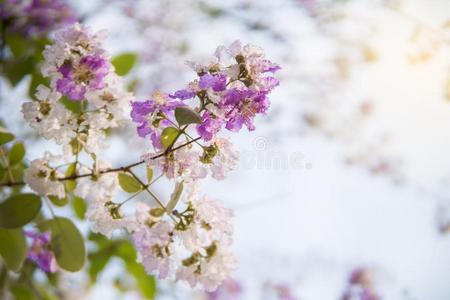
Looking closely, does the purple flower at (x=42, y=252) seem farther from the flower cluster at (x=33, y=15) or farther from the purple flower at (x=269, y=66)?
the flower cluster at (x=33, y=15)

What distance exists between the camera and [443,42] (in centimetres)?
200

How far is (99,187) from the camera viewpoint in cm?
105

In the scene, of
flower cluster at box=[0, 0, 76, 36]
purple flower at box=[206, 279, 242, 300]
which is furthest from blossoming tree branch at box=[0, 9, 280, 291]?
purple flower at box=[206, 279, 242, 300]

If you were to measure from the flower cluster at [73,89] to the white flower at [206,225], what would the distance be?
9.8 inches

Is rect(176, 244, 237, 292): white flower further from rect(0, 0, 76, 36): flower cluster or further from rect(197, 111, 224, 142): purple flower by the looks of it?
rect(0, 0, 76, 36): flower cluster

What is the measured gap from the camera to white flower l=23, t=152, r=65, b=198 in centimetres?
103

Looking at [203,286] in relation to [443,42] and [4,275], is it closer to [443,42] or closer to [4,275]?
[4,275]

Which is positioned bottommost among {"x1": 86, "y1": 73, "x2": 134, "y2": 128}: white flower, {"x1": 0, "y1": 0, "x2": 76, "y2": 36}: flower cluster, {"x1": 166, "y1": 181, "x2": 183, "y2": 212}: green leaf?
{"x1": 0, "y1": 0, "x2": 76, "y2": 36}: flower cluster

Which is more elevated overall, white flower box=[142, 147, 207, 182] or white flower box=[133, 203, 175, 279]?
white flower box=[142, 147, 207, 182]

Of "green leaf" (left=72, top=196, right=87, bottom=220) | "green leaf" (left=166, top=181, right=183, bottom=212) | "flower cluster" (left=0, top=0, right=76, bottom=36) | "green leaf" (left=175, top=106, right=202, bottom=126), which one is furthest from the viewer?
"flower cluster" (left=0, top=0, right=76, bottom=36)

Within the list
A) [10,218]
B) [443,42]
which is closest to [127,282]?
[10,218]

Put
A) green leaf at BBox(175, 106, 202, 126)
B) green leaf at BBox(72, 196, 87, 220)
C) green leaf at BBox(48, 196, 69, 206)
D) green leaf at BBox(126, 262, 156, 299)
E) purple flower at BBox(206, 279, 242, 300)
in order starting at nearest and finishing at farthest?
1. green leaf at BBox(175, 106, 202, 126)
2. green leaf at BBox(48, 196, 69, 206)
3. green leaf at BBox(72, 196, 87, 220)
4. green leaf at BBox(126, 262, 156, 299)
5. purple flower at BBox(206, 279, 242, 300)

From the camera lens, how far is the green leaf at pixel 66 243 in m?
1.15

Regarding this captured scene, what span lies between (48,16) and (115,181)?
1.56 meters
